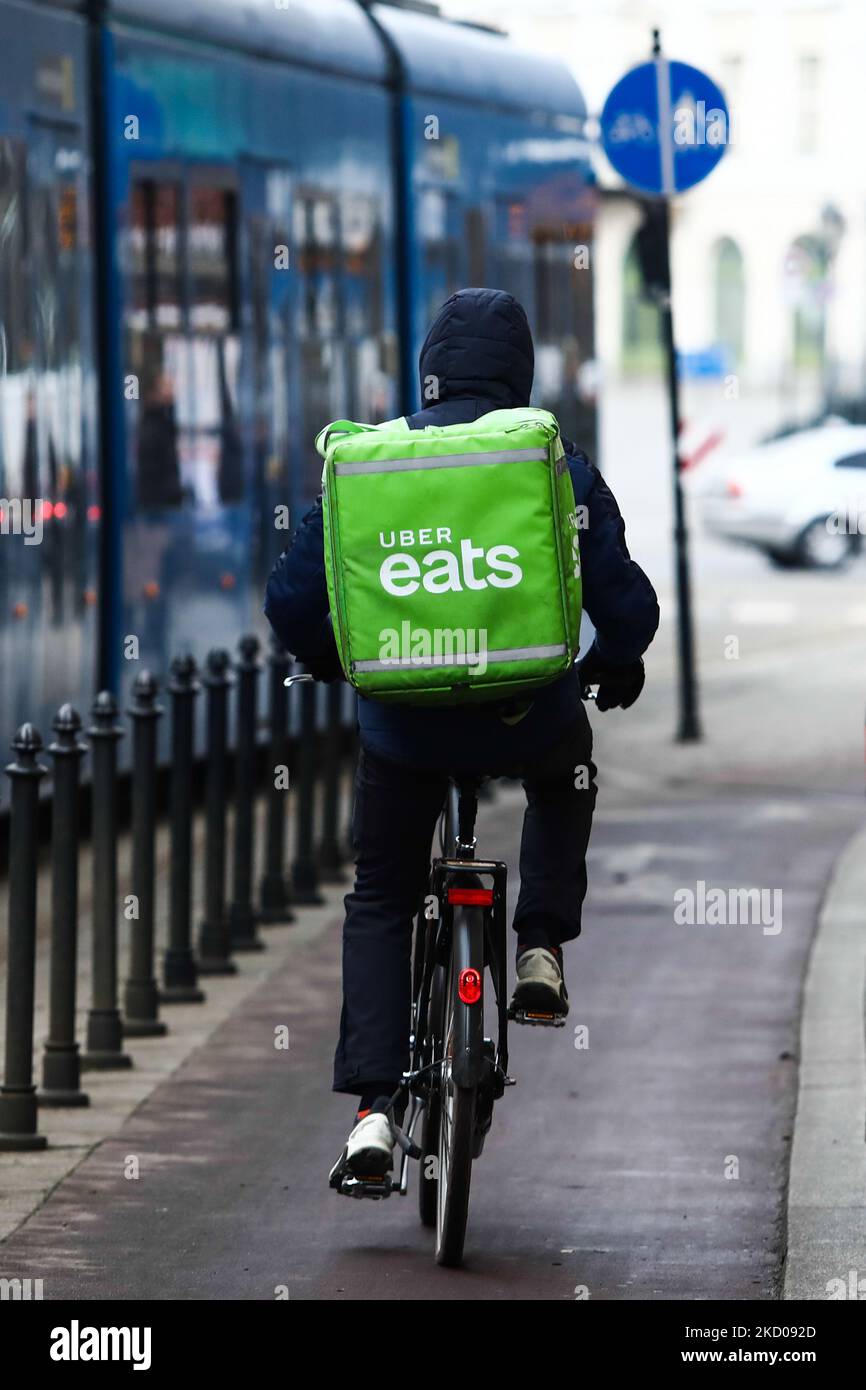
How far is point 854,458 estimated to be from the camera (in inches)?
1223

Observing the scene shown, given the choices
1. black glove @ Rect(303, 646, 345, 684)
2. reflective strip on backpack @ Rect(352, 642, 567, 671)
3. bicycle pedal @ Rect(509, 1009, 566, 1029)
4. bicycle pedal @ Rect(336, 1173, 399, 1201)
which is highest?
reflective strip on backpack @ Rect(352, 642, 567, 671)

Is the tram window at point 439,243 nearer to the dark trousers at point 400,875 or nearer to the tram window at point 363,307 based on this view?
the tram window at point 363,307

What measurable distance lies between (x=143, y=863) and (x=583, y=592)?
10.4 feet

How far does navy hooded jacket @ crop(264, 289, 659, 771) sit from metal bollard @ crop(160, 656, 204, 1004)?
3.48 m

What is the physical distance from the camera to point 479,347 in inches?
228

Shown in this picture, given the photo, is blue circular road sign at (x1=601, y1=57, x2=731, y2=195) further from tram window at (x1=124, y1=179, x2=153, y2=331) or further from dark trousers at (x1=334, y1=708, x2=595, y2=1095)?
dark trousers at (x1=334, y1=708, x2=595, y2=1095)

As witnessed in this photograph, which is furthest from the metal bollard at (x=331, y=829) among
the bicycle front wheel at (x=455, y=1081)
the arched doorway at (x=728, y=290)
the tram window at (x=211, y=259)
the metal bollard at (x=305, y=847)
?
the arched doorway at (x=728, y=290)

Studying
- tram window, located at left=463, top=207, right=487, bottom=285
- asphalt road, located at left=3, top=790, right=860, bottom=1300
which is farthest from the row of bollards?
tram window, located at left=463, top=207, right=487, bottom=285

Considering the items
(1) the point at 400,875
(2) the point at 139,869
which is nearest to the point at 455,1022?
(1) the point at 400,875

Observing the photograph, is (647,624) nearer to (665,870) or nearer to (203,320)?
(665,870)

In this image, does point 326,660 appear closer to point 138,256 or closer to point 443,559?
point 443,559

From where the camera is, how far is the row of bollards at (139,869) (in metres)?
7.21

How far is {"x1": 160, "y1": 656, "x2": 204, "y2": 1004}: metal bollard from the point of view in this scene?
9.23 m

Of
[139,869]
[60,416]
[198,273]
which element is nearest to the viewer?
[139,869]
